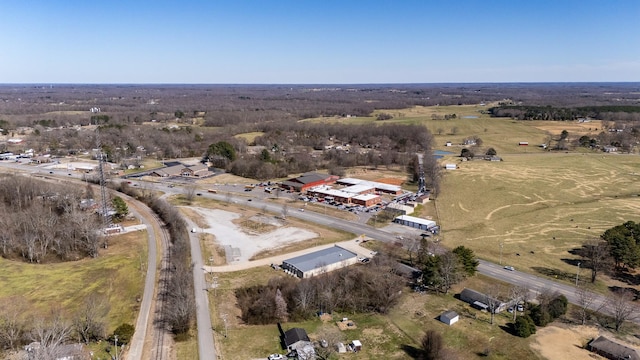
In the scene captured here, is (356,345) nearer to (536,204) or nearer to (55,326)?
(55,326)

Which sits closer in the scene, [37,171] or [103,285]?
[103,285]

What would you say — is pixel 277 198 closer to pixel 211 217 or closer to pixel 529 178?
pixel 211 217

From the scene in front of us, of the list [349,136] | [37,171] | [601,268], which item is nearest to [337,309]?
[601,268]

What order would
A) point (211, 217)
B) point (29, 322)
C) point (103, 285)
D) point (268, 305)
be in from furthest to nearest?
point (211, 217) < point (103, 285) < point (268, 305) < point (29, 322)

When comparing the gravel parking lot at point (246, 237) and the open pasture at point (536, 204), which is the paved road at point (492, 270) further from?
the gravel parking lot at point (246, 237)

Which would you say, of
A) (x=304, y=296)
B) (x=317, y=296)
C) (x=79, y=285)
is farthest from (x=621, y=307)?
(x=79, y=285)

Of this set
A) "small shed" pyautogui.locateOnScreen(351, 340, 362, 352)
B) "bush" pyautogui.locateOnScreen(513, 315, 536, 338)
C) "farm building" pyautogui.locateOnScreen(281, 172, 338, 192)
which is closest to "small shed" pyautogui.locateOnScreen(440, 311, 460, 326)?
"bush" pyautogui.locateOnScreen(513, 315, 536, 338)

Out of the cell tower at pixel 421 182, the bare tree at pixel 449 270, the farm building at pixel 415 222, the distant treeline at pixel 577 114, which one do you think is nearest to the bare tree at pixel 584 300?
the bare tree at pixel 449 270
